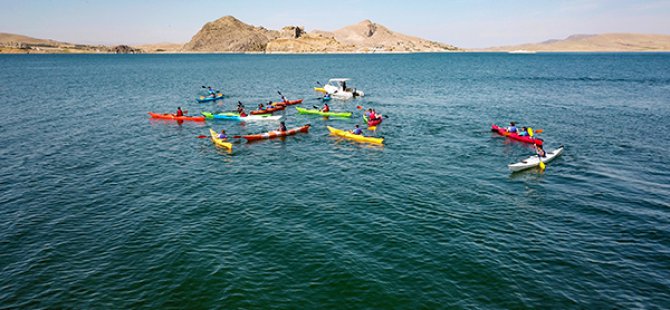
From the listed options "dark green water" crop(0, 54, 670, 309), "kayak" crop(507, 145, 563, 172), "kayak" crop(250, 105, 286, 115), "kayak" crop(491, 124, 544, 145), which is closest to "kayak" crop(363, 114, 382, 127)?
"dark green water" crop(0, 54, 670, 309)

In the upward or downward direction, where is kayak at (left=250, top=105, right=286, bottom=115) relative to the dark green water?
upward

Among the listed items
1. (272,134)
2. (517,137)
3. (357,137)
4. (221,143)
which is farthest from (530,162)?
(221,143)

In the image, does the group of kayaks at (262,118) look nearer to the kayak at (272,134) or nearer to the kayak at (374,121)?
the kayak at (272,134)

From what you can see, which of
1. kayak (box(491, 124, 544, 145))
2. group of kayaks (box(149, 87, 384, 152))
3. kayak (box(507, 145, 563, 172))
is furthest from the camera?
group of kayaks (box(149, 87, 384, 152))

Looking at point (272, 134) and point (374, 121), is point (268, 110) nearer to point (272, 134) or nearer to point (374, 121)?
point (272, 134)

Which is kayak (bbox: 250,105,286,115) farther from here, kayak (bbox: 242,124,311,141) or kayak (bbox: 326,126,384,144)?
kayak (bbox: 326,126,384,144)

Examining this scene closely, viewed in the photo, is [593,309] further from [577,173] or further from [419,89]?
[419,89]

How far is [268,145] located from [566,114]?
42.8 metres

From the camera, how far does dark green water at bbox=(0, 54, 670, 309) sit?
16328 mm

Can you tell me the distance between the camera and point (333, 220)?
22594 mm

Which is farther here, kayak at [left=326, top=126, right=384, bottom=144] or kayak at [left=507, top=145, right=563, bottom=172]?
kayak at [left=326, top=126, right=384, bottom=144]

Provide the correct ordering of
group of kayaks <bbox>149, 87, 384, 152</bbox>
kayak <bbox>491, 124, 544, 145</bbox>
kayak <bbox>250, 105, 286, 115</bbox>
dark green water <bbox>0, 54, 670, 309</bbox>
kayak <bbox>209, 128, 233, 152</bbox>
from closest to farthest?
→ 1. dark green water <bbox>0, 54, 670, 309</bbox>
2. kayak <bbox>209, 128, 233, 152</bbox>
3. kayak <bbox>491, 124, 544, 145</bbox>
4. group of kayaks <bbox>149, 87, 384, 152</bbox>
5. kayak <bbox>250, 105, 286, 115</bbox>

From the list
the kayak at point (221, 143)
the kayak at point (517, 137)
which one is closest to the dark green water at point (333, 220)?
the kayak at point (221, 143)

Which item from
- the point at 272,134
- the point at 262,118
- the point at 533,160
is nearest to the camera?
the point at 533,160
